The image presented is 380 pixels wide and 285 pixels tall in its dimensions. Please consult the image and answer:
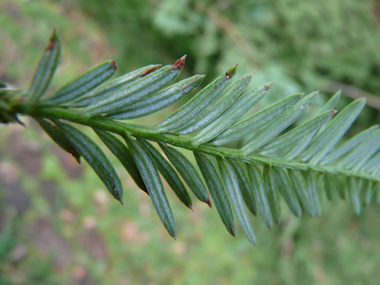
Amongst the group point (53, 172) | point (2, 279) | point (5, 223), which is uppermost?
point (53, 172)

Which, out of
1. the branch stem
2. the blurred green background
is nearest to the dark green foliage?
the branch stem

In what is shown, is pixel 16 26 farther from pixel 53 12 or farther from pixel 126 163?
pixel 126 163

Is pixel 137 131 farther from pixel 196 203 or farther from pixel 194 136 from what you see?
pixel 196 203

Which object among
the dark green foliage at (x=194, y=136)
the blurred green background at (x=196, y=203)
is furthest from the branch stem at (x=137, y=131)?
the blurred green background at (x=196, y=203)

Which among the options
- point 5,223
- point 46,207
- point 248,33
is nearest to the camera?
point 5,223

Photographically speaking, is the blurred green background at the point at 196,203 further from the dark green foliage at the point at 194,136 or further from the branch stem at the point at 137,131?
the branch stem at the point at 137,131

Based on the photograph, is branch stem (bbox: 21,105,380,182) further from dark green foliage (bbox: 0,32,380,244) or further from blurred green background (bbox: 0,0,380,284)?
blurred green background (bbox: 0,0,380,284)

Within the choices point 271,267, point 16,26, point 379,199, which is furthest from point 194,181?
point 16,26
